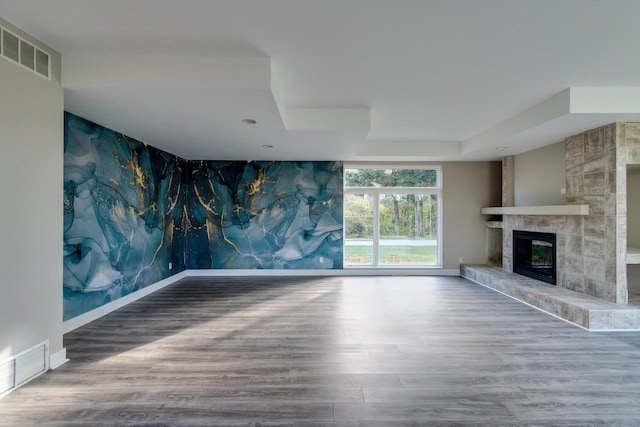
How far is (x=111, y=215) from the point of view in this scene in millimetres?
4047

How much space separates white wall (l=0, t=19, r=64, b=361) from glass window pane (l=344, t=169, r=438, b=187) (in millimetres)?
5097

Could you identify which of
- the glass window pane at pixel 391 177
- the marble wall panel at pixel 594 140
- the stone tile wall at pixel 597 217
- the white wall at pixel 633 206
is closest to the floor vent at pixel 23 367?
the glass window pane at pixel 391 177

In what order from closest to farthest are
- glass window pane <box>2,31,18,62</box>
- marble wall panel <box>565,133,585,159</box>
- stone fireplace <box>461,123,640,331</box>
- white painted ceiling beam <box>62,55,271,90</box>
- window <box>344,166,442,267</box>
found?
glass window pane <box>2,31,18,62</box>, white painted ceiling beam <box>62,55,271,90</box>, stone fireplace <box>461,123,640,331</box>, marble wall panel <box>565,133,585,159</box>, window <box>344,166,442,267</box>

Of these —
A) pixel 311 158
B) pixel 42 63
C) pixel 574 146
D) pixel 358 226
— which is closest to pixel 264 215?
pixel 311 158

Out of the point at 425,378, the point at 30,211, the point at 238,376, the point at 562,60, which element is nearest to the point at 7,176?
the point at 30,211

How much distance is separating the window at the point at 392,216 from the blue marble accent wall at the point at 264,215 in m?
0.38

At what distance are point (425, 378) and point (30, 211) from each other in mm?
3579

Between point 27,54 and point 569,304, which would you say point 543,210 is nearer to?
point 569,304

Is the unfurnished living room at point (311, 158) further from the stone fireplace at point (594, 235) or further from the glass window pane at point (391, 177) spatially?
the glass window pane at point (391, 177)

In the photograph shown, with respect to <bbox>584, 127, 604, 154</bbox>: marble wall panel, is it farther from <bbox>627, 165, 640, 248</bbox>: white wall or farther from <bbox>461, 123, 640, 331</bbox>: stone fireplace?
<bbox>627, 165, 640, 248</bbox>: white wall

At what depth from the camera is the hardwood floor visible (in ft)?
6.45

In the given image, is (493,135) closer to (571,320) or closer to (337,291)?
(571,320)

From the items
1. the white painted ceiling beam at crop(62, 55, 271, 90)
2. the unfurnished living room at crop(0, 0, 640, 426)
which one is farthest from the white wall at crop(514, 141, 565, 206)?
the white painted ceiling beam at crop(62, 55, 271, 90)

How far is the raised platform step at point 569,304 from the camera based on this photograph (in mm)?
3369
